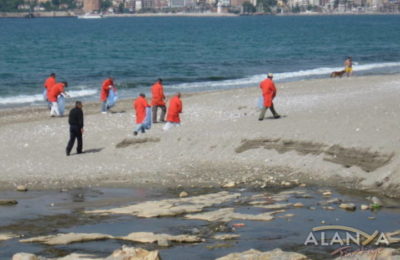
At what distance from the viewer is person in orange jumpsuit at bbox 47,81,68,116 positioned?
28266 millimetres

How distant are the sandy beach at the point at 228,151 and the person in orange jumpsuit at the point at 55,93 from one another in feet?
5.31

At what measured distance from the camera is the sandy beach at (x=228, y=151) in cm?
2000

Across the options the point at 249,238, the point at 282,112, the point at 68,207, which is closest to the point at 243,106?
the point at 282,112

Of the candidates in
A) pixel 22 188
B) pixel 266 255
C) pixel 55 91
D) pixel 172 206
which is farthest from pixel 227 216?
pixel 55 91

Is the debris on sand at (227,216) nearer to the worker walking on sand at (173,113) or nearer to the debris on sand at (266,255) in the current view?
the debris on sand at (266,255)

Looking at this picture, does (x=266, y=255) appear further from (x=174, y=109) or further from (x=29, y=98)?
(x=29, y=98)

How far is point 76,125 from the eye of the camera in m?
22.3

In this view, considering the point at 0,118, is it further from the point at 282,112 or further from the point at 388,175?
the point at 388,175

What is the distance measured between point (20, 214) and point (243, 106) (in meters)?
12.5

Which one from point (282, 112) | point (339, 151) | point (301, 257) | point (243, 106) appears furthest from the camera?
point (243, 106)

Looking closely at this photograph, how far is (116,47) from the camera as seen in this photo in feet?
278

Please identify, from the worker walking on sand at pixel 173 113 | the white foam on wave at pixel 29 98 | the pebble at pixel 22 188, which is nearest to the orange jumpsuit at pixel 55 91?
the worker walking on sand at pixel 173 113

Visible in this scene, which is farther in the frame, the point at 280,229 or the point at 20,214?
the point at 20,214

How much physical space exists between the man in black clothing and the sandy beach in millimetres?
302
